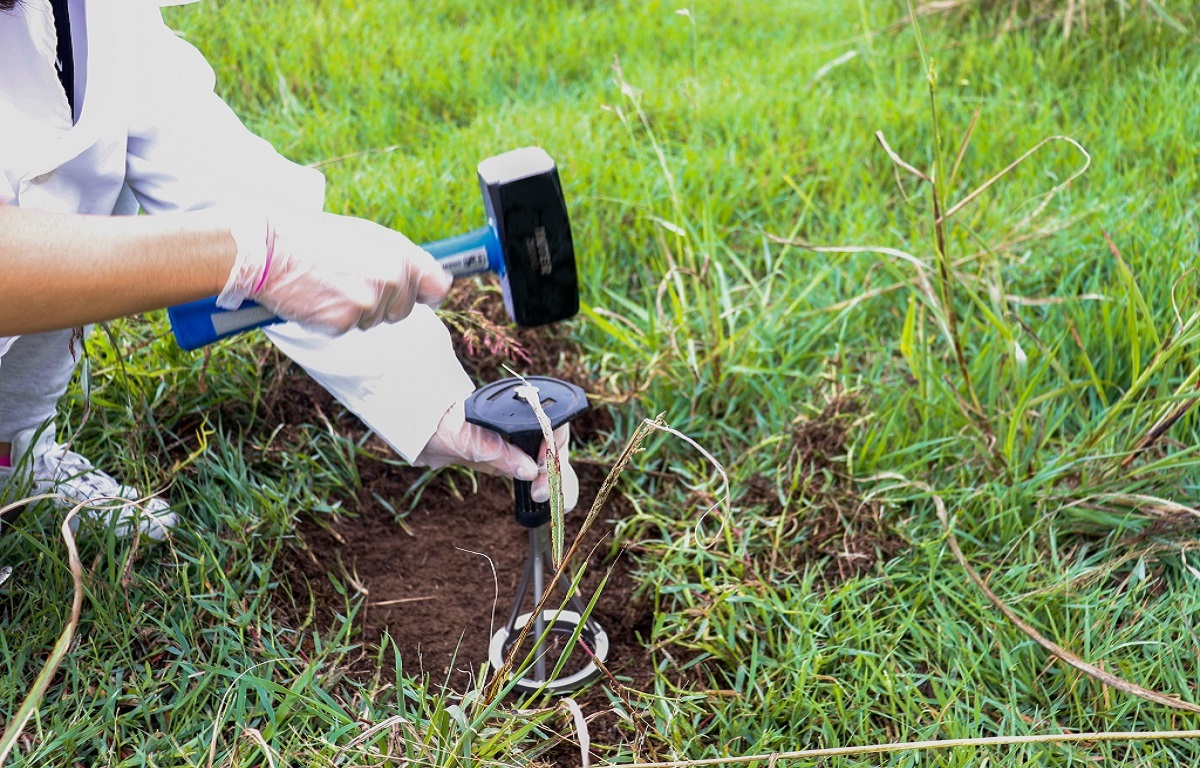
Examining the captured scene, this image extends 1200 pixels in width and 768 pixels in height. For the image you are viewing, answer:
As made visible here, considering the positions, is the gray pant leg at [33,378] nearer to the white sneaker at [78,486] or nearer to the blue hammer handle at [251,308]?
the white sneaker at [78,486]

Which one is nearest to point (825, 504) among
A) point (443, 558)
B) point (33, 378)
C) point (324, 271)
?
point (443, 558)

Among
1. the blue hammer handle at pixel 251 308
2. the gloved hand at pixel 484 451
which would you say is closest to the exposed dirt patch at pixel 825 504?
the gloved hand at pixel 484 451

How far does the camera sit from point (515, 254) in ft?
5.26

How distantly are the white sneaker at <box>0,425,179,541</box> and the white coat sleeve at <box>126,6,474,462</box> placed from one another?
37cm

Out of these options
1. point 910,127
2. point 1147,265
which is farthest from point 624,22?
point 1147,265

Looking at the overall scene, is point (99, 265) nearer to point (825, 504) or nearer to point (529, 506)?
point (529, 506)

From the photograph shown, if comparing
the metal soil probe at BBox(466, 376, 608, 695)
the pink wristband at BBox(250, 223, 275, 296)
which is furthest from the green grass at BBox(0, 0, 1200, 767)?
the pink wristband at BBox(250, 223, 275, 296)

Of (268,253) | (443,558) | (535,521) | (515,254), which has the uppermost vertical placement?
(268,253)

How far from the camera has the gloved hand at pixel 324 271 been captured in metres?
1.43

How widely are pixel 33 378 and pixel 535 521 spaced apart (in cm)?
94

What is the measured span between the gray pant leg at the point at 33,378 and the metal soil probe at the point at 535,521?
29.4 inches

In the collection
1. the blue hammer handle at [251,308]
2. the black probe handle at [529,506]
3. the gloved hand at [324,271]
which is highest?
the gloved hand at [324,271]

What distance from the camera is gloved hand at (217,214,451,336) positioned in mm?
1430

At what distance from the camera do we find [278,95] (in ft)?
10.5
